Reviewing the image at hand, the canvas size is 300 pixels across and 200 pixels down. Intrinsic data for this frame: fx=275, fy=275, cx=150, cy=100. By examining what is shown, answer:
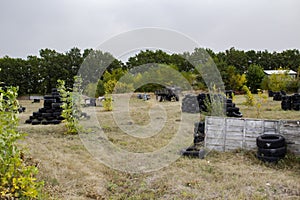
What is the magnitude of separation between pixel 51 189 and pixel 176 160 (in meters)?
2.40

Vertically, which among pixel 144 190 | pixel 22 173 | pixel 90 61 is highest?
pixel 90 61

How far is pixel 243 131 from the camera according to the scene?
18.7 ft

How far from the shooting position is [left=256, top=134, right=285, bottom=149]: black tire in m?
4.95

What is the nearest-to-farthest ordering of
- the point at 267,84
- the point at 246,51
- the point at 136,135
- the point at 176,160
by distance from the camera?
the point at 176,160
the point at 136,135
the point at 267,84
the point at 246,51

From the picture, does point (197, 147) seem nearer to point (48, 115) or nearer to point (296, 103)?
point (48, 115)

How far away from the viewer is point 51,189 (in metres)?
3.77

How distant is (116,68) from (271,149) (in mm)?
28545

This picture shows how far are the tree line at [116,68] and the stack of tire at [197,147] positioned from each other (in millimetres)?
16018

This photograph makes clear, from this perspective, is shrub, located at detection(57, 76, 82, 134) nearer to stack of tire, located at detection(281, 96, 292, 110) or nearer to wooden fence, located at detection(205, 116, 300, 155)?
Result: wooden fence, located at detection(205, 116, 300, 155)

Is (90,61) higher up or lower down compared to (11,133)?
higher up

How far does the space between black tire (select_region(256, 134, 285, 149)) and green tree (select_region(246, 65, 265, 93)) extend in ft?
92.8

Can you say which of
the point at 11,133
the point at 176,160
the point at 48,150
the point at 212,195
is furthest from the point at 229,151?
the point at 11,133

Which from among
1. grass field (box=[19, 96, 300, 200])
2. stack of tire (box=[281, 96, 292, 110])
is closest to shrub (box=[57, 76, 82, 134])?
grass field (box=[19, 96, 300, 200])

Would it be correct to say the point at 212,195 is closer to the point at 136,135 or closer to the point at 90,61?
the point at 136,135
